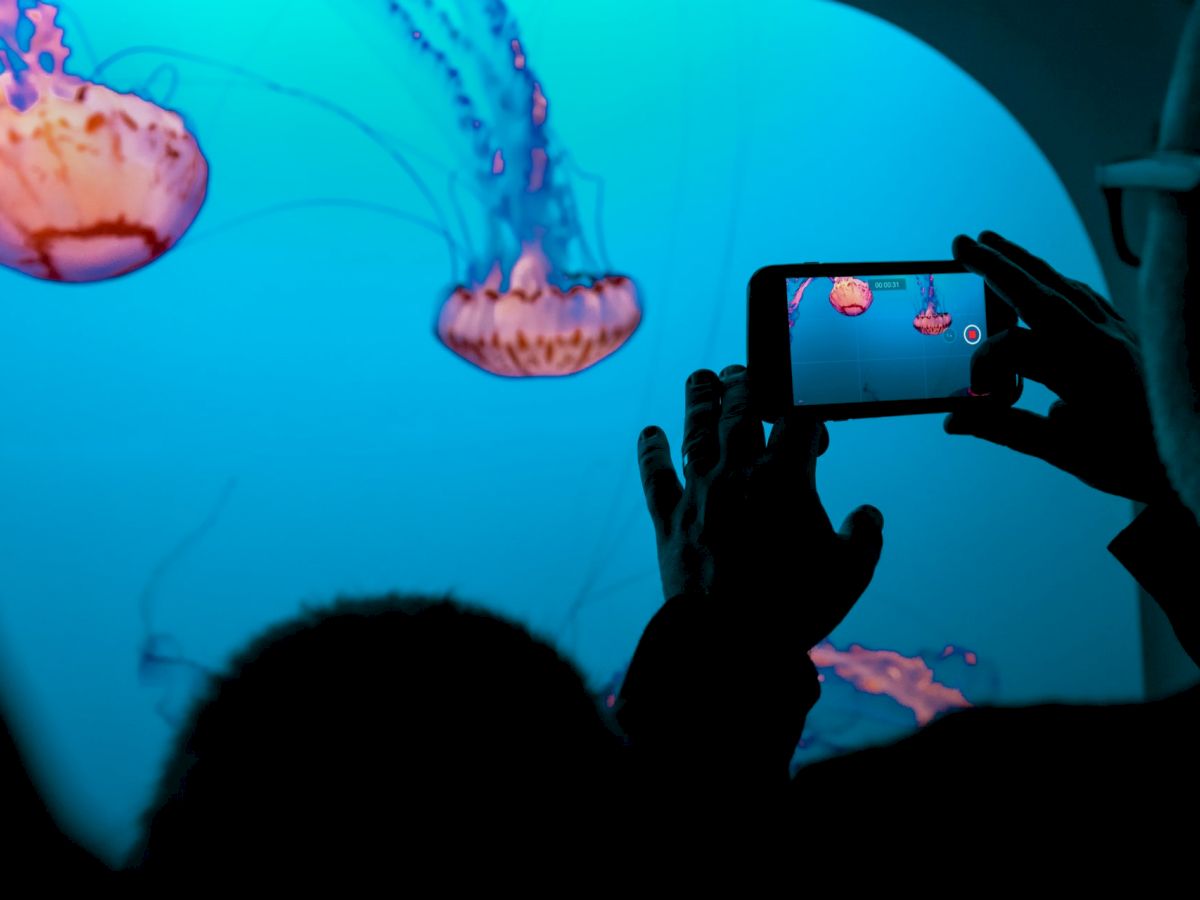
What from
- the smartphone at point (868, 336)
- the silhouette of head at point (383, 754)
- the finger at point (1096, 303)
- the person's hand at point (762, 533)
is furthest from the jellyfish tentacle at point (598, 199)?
the silhouette of head at point (383, 754)

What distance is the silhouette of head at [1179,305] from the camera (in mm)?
415

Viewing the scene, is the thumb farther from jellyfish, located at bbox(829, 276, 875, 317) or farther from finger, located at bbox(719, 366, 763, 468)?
jellyfish, located at bbox(829, 276, 875, 317)

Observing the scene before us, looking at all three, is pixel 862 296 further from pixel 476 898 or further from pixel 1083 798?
pixel 476 898

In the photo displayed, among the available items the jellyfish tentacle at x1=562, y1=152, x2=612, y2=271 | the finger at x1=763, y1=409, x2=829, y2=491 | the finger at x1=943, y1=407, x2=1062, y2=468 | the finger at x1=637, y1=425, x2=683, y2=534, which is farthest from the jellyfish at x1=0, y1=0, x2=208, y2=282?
the finger at x1=943, y1=407, x2=1062, y2=468

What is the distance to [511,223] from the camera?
4.25 feet

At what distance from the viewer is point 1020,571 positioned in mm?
1440

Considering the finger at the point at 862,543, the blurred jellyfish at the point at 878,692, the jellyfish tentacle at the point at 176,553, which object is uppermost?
the finger at the point at 862,543

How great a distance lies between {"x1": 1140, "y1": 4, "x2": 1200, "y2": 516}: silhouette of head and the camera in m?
0.41

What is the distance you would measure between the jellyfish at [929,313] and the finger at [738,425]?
23 centimetres

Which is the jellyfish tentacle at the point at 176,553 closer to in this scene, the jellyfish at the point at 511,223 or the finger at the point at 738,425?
the jellyfish at the point at 511,223

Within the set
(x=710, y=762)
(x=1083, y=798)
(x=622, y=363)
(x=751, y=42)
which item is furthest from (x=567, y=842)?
(x=751, y=42)

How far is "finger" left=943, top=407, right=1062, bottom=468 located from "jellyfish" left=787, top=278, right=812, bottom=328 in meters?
0.18

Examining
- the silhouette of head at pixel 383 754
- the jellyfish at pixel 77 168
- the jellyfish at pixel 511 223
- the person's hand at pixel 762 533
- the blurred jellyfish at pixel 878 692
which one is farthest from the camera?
the blurred jellyfish at pixel 878 692

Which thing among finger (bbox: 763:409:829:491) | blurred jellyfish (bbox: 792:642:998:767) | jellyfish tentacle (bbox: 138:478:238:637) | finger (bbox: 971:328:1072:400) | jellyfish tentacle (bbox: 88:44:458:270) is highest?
jellyfish tentacle (bbox: 88:44:458:270)
